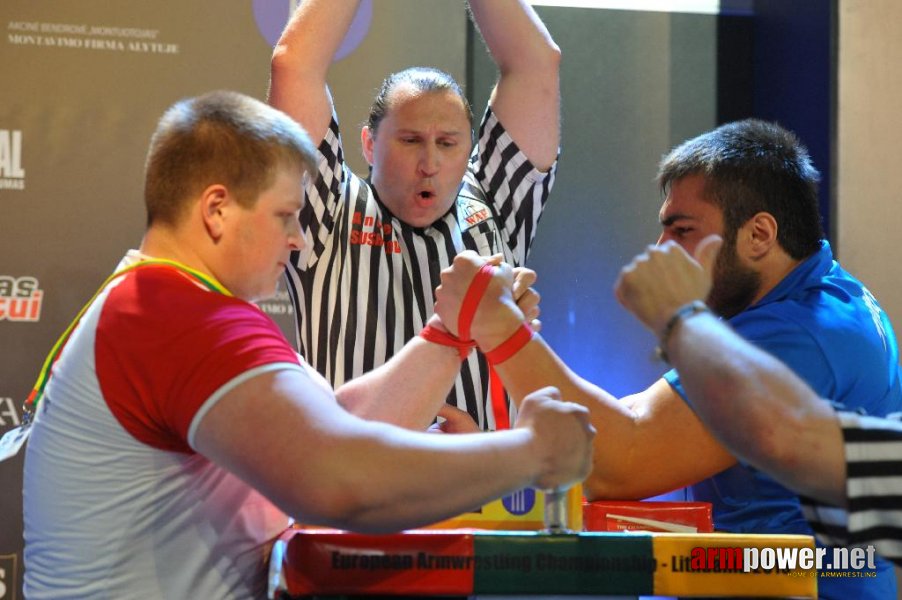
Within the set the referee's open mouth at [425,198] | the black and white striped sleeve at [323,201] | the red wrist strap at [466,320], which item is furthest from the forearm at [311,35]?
the red wrist strap at [466,320]

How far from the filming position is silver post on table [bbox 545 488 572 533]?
4.12ft

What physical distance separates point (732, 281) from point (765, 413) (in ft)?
2.95

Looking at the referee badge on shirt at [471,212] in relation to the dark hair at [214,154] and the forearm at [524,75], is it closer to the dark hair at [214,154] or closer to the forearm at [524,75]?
the forearm at [524,75]

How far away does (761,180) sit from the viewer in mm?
2076

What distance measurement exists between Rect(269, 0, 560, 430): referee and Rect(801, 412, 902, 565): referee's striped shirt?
4.29 ft

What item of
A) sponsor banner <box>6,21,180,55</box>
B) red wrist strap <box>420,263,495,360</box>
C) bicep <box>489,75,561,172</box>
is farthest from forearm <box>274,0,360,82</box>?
sponsor banner <box>6,21,180,55</box>

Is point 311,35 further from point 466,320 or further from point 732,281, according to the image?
point 732,281

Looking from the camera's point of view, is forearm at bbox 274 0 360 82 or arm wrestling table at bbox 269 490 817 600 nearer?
arm wrestling table at bbox 269 490 817 600

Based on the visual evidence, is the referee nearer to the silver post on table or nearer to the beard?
the beard

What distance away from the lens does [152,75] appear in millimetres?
3178

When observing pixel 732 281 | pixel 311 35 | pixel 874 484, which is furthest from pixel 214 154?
pixel 732 281

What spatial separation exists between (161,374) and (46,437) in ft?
0.78

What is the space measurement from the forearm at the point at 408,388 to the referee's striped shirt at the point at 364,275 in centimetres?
65

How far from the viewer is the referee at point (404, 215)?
2.42 metres
